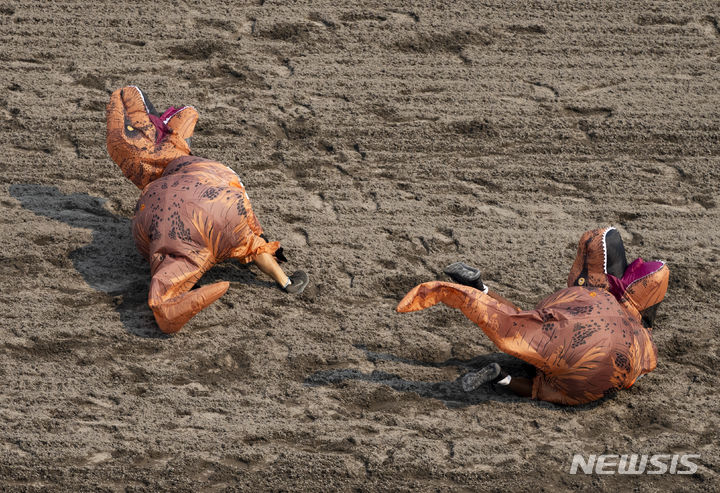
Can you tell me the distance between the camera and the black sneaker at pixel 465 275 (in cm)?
543

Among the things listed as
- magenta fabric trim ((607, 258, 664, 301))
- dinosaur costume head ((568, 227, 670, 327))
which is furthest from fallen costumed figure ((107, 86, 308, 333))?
magenta fabric trim ((607, 258, 664, 301))

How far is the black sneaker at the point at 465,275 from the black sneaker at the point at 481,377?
487mm

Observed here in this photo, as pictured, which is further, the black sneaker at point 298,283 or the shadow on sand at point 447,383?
the black sneaker at point 298,283

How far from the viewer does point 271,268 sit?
Answer: 5.96m

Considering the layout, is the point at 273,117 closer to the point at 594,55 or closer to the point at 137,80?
the point at 137,80

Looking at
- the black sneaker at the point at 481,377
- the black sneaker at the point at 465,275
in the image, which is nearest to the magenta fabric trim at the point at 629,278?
the black sneaker at the point at 465,275

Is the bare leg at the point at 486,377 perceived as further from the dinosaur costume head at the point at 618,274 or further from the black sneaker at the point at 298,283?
the black sneaker at the point at 298,283

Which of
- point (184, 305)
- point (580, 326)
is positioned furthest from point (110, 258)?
point (580, 326)

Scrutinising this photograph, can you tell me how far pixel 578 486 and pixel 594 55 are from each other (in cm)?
383

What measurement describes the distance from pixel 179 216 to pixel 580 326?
2087 mm

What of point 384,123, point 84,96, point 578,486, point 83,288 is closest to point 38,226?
point 83,288

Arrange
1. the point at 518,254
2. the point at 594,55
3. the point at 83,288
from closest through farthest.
Result: the point at 83,288 → the point at 518,254 → the point at 594,55

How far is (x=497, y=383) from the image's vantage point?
526 cm

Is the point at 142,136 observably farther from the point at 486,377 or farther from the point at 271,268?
the point at 486,377
